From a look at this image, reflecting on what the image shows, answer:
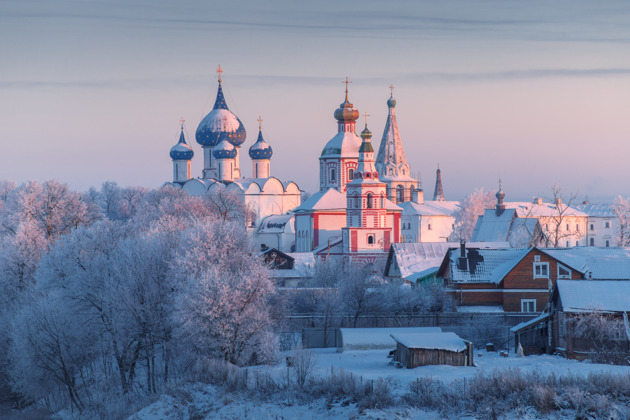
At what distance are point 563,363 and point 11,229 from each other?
3756cm

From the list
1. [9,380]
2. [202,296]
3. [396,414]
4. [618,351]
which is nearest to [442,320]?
[618,351]

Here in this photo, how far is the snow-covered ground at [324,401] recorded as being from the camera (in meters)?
21.7

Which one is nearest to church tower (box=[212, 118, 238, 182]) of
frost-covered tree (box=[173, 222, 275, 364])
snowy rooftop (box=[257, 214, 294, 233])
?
snowy rooftop (box=[257, 214, 294, 233])

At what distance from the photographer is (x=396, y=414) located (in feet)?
68.1

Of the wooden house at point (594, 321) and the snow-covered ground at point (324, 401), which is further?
the wooden house at point (594, 321)

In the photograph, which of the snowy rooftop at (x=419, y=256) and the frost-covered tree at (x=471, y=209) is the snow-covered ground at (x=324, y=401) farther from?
the frost-covered tree at (x=471, y=209)

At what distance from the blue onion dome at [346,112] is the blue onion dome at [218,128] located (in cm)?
1500

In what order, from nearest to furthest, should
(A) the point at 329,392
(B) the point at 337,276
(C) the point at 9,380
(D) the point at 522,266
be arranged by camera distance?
(A) the point at 329,392 → (C) the point at 9,380 → (D) the point at 522,266 → (B) the point at 337,276

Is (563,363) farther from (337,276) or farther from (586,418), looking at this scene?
(337,276)

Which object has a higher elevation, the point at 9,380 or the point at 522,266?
the point at 522,266

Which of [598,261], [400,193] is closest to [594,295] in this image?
[598,261]

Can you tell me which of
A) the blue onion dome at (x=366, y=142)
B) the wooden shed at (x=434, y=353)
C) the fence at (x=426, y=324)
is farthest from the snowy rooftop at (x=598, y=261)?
the blue onion dome at (x=366, y=142)

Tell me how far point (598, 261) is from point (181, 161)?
197ft

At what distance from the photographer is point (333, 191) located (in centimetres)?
6862
